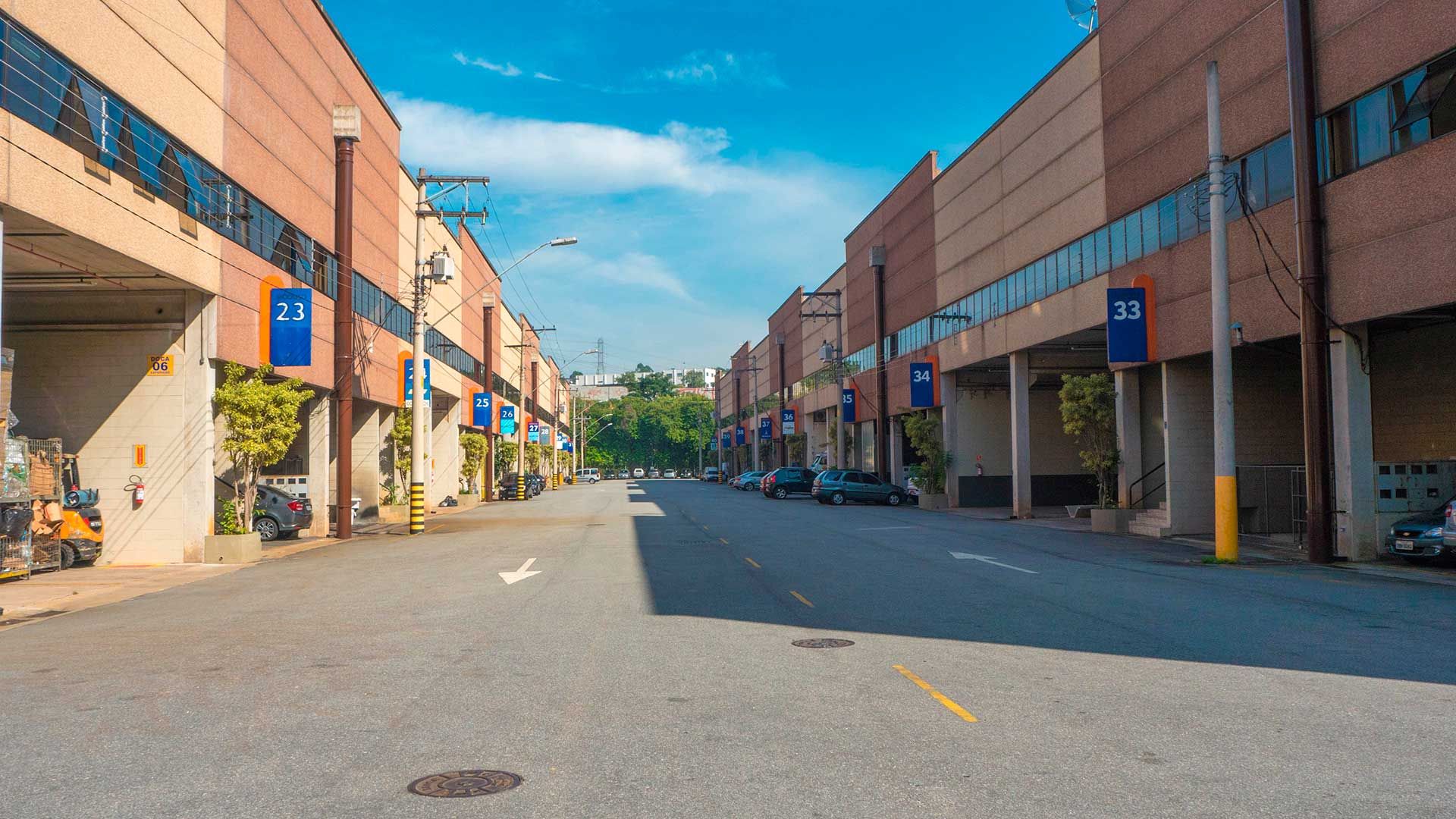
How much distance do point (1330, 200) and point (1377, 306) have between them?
96.2 inches

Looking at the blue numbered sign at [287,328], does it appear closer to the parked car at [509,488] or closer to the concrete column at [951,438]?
the concrete column at [951,438]

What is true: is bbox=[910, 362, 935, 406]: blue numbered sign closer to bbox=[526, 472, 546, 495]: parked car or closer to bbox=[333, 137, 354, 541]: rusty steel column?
bbox=[333, 137, 354, 541]: rusty steel column

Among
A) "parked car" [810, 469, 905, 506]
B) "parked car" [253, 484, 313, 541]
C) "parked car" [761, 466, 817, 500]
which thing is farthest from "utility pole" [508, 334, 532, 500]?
"parked car" [253, 484, 313, 541]

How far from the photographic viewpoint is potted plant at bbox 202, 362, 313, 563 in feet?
70.9

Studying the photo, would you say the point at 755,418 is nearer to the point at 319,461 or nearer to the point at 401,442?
the point at 401,442

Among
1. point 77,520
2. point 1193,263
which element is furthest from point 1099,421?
point 77,520

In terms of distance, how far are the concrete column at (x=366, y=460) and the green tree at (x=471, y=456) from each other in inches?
457

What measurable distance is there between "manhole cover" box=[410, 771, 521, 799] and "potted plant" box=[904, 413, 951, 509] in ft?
132

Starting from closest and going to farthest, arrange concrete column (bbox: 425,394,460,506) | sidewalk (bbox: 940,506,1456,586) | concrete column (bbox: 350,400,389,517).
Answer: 1. sidewalk (bbox: 940,506,1456,586)
2. concrete column (bbox: 350,400,389,517)
3. concrete column (bbox: 425,394,460,506)

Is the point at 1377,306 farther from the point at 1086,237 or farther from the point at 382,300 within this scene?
the point at 382,300

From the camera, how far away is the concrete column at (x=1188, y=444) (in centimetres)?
2731

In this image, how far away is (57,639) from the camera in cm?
1142

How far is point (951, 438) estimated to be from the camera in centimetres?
4472

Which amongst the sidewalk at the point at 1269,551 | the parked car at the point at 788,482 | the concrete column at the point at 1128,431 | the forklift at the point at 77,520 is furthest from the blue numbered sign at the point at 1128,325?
the parked car at the point at 788,482
